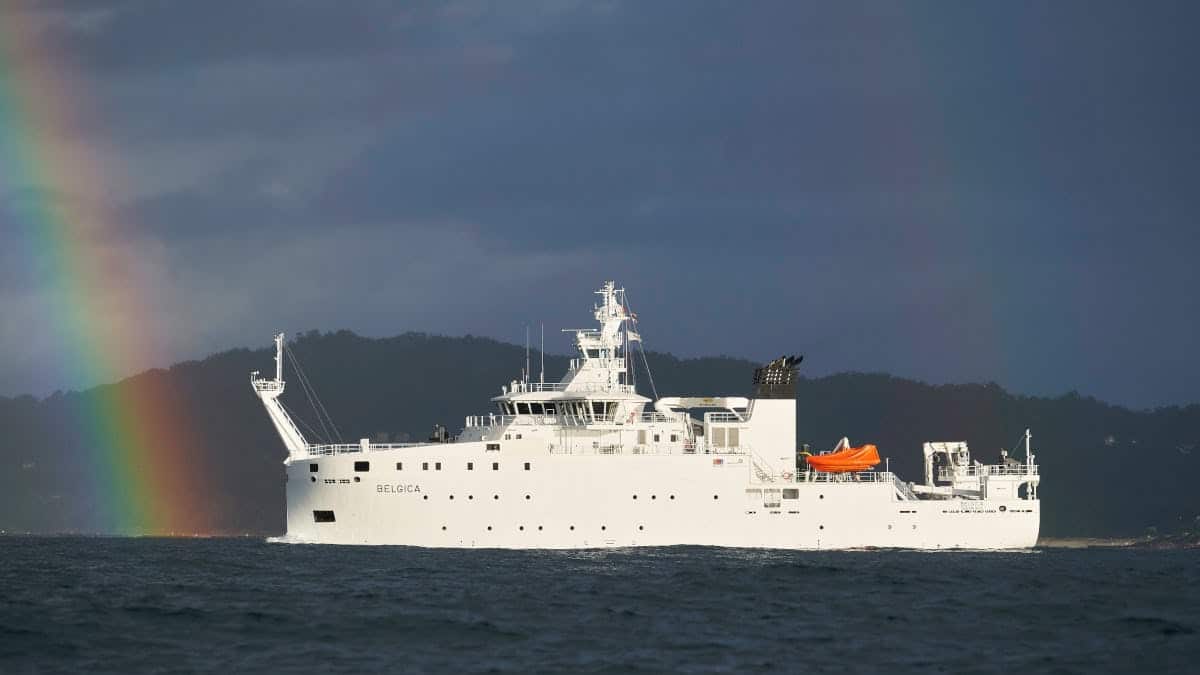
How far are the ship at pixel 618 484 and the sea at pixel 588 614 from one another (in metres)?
1.83

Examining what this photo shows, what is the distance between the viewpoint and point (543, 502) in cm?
5056

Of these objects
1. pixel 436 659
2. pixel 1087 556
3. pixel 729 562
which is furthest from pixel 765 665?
pixel 1087 556

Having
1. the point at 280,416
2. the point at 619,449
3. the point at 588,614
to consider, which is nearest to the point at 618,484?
the point at 619,449

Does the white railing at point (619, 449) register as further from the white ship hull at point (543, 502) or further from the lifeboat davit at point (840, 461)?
the lifeboat davit at point (840, 461)

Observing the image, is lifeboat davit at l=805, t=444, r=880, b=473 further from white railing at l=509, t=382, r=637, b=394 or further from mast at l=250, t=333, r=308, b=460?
mast at l=250, t=333, r=308, b=460

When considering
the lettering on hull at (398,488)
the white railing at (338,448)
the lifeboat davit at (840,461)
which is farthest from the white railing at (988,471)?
the lettering on hull at (398,488)

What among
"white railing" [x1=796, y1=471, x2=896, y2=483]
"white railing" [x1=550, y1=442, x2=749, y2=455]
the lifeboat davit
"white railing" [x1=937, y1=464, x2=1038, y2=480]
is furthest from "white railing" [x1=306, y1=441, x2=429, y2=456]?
"white railing" [x1=937, y1=464, x2=1038, y2=480]

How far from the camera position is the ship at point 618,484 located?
5047cm

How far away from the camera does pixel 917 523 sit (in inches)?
2121

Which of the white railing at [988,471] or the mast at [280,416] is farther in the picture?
the white railing at [988,471]

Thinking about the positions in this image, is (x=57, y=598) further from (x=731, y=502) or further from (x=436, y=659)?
(x=731, y=502)

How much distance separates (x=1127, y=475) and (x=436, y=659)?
99428mm

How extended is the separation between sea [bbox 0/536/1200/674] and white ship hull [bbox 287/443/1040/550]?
1478 millimetres

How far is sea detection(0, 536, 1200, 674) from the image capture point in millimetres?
28047
